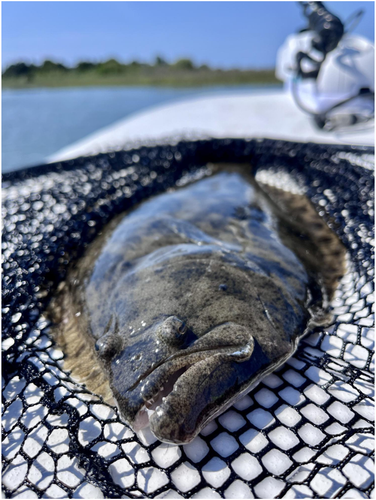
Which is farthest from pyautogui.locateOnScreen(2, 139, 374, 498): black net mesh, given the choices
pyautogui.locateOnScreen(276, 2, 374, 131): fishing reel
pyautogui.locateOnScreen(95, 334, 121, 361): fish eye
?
pyautogui.locateOnScreen(276, 2, 374, 131): fishing reel

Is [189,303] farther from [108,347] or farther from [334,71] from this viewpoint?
[334,71]

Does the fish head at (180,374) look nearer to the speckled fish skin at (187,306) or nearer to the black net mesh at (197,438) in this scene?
the speckled fish skin at (187,306)

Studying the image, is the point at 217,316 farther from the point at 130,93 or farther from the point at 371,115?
the point at 130,93

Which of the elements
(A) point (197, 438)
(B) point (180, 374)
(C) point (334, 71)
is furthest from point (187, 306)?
(C) point (334, 71)

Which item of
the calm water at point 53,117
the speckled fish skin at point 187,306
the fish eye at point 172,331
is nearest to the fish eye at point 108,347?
the speckled fish skin at point 187,306

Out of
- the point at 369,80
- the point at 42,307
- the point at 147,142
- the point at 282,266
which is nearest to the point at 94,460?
the point at 42,307

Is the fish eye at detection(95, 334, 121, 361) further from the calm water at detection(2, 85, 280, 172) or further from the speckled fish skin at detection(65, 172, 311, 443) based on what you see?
the calm water at detection(2, 85, 280, 172)
